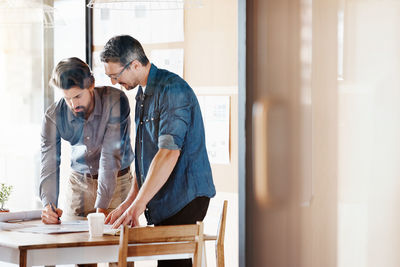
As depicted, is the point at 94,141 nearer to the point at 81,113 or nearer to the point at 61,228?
the point at 81,113

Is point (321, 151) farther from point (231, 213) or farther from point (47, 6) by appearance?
point (47, 6)

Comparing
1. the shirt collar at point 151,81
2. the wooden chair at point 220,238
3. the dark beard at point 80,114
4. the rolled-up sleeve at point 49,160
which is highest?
the shirt collar at point 151,81

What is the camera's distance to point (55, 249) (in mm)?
2273

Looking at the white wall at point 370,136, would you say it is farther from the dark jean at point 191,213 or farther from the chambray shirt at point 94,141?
the chambray shirt at point 94,141

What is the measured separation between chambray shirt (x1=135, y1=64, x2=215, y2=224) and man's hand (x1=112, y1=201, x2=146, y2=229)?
1.4 inches

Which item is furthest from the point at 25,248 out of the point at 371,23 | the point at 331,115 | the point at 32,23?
the point at 371,23

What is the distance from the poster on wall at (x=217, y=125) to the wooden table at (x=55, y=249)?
0.62m

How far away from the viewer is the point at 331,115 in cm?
284

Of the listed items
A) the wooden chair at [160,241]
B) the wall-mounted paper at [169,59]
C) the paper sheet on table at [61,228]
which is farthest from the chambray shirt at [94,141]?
the wooden chair at [160,241]

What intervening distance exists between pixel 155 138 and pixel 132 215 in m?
0.34

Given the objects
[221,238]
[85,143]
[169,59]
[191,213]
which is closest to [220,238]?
[221,238]

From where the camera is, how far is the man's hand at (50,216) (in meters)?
2.38

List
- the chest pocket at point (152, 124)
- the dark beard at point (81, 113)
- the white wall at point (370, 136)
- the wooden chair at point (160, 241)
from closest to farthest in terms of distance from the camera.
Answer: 1. the wooden chair at point (160, 241)
2. the dark beard at point (81, 113)
3. the chest pocket at point (152, 124)
4. the white wall at point (370, 136)

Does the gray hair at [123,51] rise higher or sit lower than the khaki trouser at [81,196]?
higher
